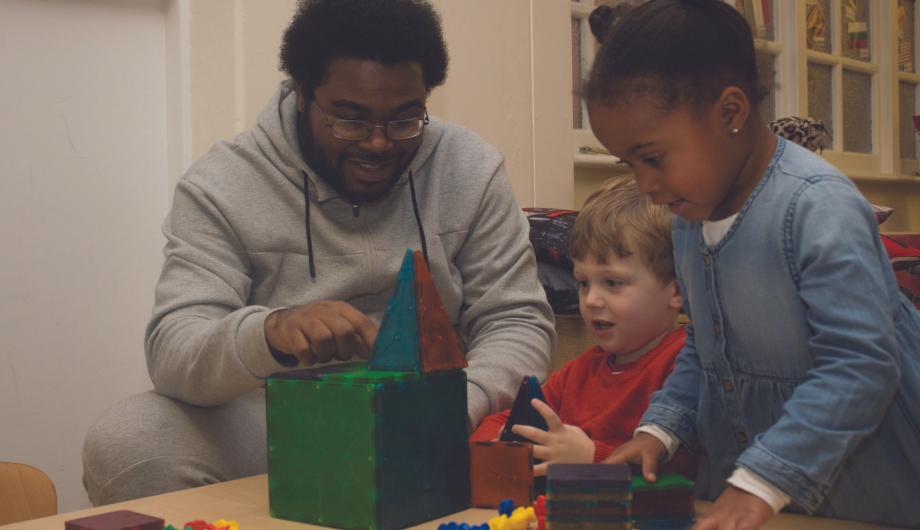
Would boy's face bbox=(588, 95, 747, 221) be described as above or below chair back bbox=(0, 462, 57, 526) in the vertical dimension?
above

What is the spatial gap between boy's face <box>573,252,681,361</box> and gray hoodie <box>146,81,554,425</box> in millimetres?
146

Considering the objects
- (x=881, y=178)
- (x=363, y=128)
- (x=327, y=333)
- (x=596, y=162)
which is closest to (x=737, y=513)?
(x=327, y=333)

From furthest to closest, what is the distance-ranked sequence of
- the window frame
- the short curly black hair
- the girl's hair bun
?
the window frame
the short curly black hair
the girl's hair bun

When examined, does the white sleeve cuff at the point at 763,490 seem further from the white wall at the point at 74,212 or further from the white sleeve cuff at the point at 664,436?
the white wall at the point at 74,212

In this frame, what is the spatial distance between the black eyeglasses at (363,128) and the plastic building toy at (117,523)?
2.25 ft

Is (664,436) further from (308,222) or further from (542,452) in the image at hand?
(308,222)

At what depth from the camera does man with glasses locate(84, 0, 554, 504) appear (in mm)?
1390

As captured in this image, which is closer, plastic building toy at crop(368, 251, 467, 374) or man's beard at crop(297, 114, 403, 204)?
plastic building toy at crop(368, 251, 467, 374)

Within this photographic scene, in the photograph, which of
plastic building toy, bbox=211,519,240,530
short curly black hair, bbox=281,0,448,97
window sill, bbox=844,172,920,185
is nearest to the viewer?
plastic building toy, bbox=211,519,240,530

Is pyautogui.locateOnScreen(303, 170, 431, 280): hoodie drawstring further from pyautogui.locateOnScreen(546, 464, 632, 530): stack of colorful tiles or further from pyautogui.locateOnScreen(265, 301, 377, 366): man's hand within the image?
pyautogui.locateOnScreen(546, 464, 632, 530): stack of colorful tiles

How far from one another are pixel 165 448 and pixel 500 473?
0.54m

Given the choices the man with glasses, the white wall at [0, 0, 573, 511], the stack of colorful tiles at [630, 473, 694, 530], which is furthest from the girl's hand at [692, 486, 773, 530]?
the white wall at [0, 0, 573, 511]

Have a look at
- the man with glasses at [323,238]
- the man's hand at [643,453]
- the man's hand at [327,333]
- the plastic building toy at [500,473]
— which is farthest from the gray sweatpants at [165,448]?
the man's hand at [643,453]

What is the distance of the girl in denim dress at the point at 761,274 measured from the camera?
0.89 m
